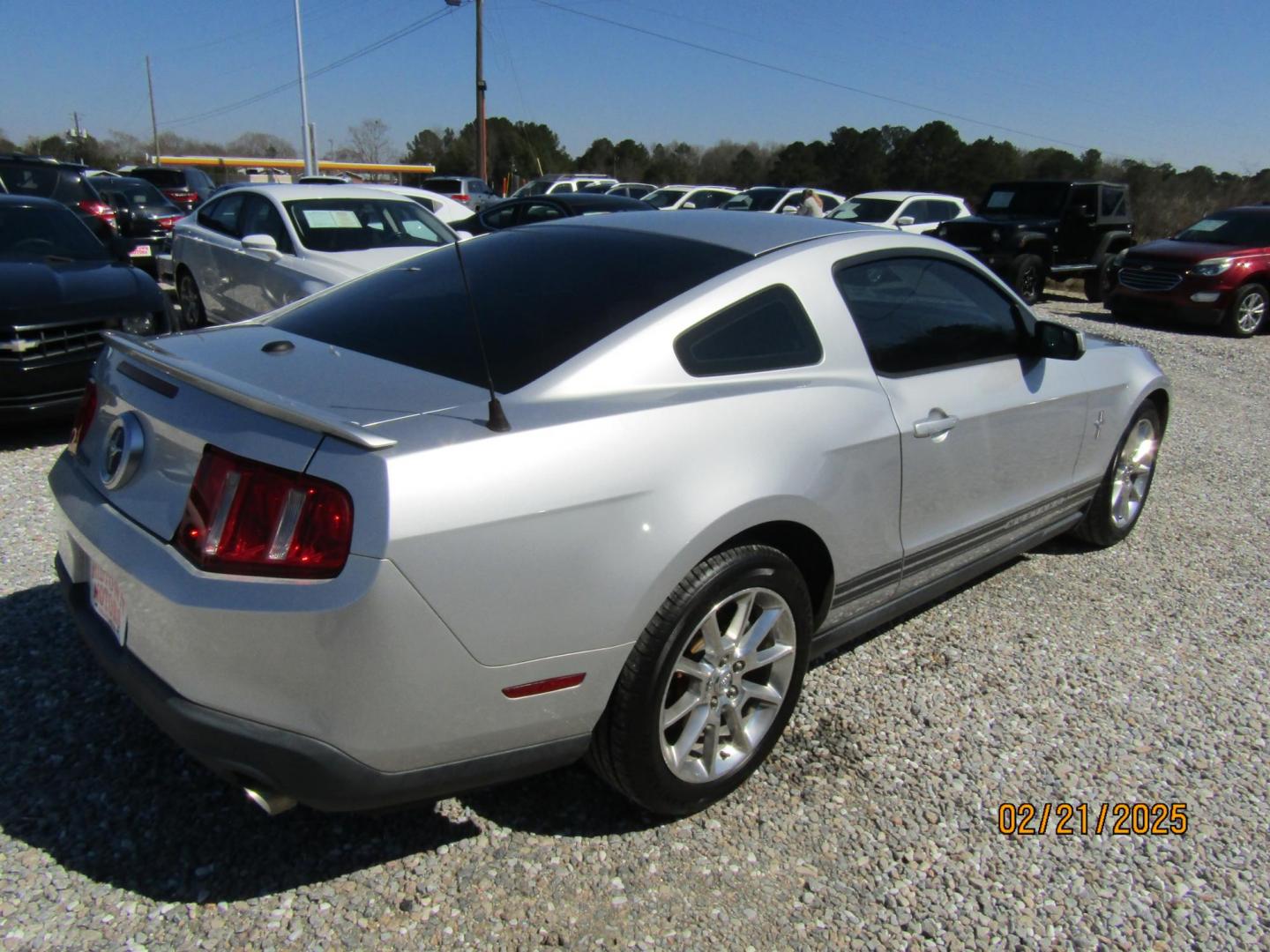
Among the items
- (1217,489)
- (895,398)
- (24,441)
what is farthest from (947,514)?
(24,441)

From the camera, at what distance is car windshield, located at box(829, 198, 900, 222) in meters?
15.6

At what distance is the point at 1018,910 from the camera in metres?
2.33

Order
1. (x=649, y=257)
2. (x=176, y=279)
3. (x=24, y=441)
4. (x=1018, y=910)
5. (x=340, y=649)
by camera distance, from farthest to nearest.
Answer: (x=176, y=279), (x=24, y=441), (x=649, y=257), (x=1018, y=910), (x=340, y=649)

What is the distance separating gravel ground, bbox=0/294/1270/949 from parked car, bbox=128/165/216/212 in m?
23.1

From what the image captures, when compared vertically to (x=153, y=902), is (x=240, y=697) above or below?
above

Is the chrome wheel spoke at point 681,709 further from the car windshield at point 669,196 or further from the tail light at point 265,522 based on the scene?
the car windshield at point 669,196

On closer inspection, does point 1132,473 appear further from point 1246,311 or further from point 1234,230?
point 1234,230

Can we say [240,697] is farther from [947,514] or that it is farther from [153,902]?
[947,514]

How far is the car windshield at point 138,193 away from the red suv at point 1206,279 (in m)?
16.5

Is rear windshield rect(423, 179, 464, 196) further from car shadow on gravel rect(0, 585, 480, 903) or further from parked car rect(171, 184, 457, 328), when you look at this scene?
car shadow on gravel rect(0, 585, 480, 903)

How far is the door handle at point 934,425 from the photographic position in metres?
3.00

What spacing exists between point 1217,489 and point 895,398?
417 centimetres

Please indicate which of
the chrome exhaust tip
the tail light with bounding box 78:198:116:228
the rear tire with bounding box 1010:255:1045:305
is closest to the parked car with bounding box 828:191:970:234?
the rear tire with bounding box 1010:255:1045:305

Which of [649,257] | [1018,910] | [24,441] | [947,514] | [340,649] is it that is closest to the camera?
[340,649]
